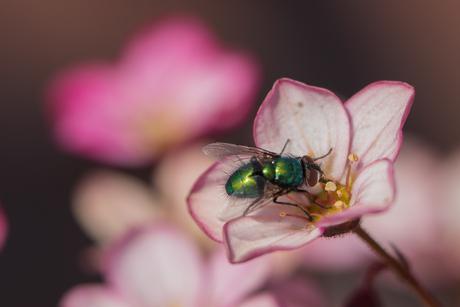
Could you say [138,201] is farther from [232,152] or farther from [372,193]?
[372,193]

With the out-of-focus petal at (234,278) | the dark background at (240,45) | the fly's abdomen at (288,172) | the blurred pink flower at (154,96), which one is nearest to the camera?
the fly's abdomen at (288,172)

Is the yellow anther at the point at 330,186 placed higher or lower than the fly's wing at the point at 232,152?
lower

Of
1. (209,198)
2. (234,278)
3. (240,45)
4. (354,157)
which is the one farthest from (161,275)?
(240,45)

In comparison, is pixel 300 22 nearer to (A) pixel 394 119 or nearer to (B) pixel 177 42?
(B) pixel 177 42

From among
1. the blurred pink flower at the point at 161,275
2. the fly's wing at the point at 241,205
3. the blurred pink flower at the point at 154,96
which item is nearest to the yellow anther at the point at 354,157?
the fly's wing at the point at 241,205

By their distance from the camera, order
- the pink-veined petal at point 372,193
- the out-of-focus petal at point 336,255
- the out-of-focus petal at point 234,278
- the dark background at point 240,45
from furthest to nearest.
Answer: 1. the dark background at point 240,45
2. the out-of-focus petal at point 336,255
3. the out-of-focus petal at point 234,278
4. the pink-veined petal at point 372,193

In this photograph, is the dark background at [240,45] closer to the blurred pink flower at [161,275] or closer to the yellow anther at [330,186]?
the blurred pink flower at [161,275]

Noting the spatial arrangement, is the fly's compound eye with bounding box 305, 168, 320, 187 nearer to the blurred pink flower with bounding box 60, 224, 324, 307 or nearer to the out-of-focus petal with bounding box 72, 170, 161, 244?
the blurred pink flower with bounding box 60, 224, 324, 307
